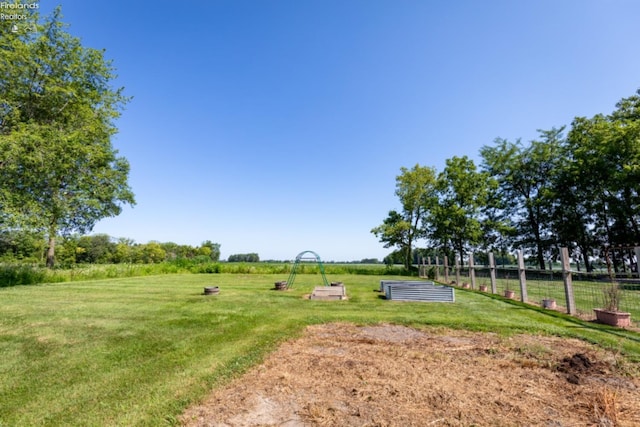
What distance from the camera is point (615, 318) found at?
6.09 m

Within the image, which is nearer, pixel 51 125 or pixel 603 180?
pixel 51 125

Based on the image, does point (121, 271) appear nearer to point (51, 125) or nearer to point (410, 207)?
point (51, 125)

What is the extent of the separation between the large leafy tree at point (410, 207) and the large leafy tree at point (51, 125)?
2698 centimetres

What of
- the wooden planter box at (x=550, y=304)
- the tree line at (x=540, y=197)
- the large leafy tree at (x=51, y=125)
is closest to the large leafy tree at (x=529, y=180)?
the tree line at (x=540, y=197)

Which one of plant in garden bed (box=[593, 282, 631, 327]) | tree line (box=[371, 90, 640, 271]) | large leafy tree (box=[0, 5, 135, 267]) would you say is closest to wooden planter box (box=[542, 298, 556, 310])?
plant in garden bed (box=[593, 282, 631, 327])

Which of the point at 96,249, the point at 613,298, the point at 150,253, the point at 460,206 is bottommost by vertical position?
the point at 613,298

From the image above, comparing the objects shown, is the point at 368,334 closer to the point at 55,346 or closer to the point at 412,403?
the point at 412,403

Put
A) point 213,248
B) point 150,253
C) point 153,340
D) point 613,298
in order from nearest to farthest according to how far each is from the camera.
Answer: point 153,340, point 613,298, point 150,253, point 213,248

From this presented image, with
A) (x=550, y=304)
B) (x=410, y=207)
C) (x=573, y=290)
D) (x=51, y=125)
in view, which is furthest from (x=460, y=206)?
(x=51, y=125)

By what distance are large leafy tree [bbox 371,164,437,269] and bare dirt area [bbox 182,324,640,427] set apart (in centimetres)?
2733

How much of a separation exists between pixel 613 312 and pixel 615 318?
13 centimetres

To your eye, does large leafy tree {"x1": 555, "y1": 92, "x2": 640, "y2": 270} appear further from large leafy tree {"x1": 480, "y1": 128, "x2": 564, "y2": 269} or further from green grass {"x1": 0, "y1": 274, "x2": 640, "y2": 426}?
green grass {"x1": 0, "y1": 274, "x2": 640, "y2": 426}

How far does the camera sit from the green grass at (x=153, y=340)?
2947 mm

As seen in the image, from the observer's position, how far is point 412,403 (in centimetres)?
282
